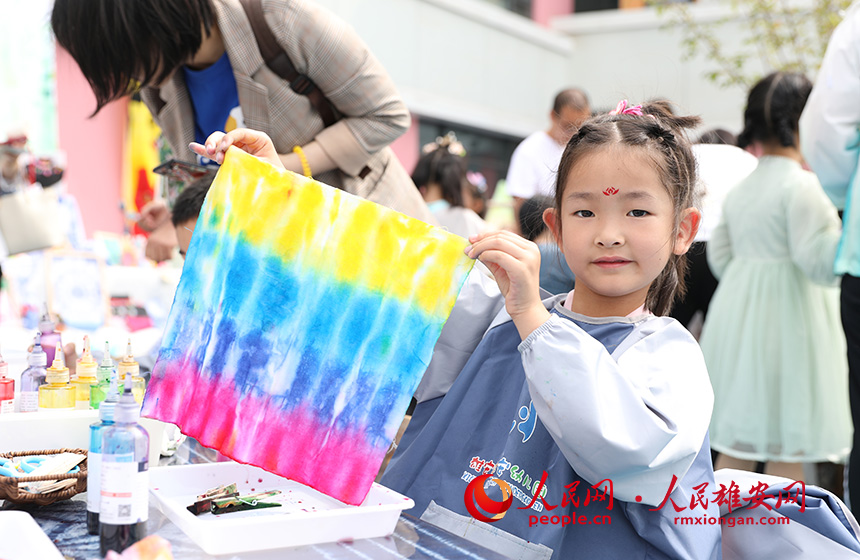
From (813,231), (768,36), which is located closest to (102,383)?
(813,231)

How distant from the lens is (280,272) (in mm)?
1294

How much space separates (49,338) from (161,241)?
2.82 ft

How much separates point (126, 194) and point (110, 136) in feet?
1.75

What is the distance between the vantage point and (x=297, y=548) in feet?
3.58

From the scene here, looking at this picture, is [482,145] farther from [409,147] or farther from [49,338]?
[49,338]

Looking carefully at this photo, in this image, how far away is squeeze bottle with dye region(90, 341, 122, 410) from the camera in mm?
1539

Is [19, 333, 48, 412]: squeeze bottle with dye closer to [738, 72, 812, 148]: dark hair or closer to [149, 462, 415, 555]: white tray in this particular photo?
[149, 462, 415, 555]: white tray

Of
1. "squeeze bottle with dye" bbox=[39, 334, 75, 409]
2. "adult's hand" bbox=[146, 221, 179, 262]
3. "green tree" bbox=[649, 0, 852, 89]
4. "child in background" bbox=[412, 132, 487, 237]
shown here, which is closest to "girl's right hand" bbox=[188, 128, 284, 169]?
"squeeze bottle with dye" bbox=[39, 334, 75, 409]

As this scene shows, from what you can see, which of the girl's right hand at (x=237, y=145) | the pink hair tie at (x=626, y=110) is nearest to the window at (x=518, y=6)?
the pink hair tie at (x=626, y=110)

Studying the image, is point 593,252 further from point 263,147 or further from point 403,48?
point 403,48

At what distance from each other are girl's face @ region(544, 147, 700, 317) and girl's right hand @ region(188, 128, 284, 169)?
1.75ft

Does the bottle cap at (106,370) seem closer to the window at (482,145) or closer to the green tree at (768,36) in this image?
the green tree at (768,36)

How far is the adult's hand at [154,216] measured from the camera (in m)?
2.70

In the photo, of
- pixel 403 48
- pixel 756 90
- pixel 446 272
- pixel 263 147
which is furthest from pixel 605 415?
pixel 403 48
